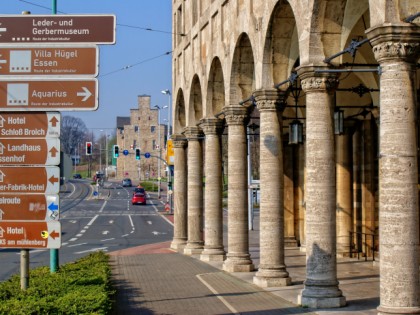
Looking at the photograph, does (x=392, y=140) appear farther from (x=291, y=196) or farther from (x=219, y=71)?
(x=291, y=196)

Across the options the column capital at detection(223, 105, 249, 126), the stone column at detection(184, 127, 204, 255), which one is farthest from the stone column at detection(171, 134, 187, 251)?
the column capital at detection(223, 105, 249, 126)

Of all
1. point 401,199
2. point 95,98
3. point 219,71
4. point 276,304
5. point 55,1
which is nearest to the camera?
point 95,98

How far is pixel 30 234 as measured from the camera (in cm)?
1105

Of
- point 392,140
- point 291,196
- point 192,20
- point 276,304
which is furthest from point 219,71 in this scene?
point 392,140

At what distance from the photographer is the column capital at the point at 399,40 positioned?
1246 cm

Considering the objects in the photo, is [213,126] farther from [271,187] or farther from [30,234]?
[30,234]

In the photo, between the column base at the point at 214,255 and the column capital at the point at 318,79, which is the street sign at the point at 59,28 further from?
the column base at the point at 214,255

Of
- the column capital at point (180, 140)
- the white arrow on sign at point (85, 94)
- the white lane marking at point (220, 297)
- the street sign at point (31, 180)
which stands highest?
the column capital at point (180, 140)

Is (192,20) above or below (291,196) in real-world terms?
above

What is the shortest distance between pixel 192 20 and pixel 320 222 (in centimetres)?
1767

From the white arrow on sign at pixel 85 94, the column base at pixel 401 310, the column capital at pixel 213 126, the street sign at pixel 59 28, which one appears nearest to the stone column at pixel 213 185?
the column capital at pixel 213 126

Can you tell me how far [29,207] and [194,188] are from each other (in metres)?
21.1

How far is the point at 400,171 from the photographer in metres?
12.6

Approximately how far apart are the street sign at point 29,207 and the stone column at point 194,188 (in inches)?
829
